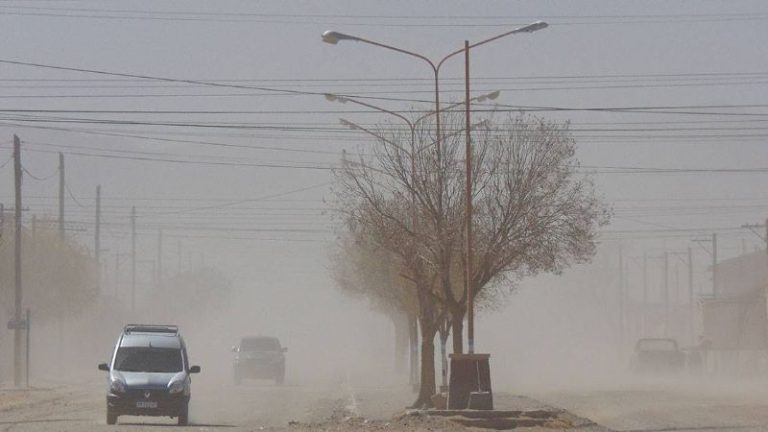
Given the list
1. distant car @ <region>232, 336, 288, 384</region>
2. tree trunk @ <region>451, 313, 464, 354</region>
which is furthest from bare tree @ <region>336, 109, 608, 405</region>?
distant car @ <region>232, 336, 288, 384</region>

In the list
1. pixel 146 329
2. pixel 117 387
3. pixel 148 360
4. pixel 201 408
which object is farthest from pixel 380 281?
pixel 117 387

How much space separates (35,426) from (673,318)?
14862 cm

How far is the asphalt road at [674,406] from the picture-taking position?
3778cm

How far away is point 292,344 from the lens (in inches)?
7712

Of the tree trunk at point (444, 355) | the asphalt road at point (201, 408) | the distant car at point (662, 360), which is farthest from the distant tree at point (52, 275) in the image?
the tree trunk at point (444, 355)

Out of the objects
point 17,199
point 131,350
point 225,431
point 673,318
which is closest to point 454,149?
point 131,350

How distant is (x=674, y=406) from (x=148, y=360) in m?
15.8

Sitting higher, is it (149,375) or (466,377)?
(149,375)

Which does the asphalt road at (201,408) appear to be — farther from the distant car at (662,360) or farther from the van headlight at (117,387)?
the distant car at (662,360)

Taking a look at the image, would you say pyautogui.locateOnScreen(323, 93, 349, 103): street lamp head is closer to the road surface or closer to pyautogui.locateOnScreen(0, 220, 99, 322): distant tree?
the road surface

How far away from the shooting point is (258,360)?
75062mm

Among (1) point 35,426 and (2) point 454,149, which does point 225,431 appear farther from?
(2) point 454,149

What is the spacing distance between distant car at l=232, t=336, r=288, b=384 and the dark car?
106 feet

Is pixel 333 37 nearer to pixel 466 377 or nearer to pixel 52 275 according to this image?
pixel 466 377
